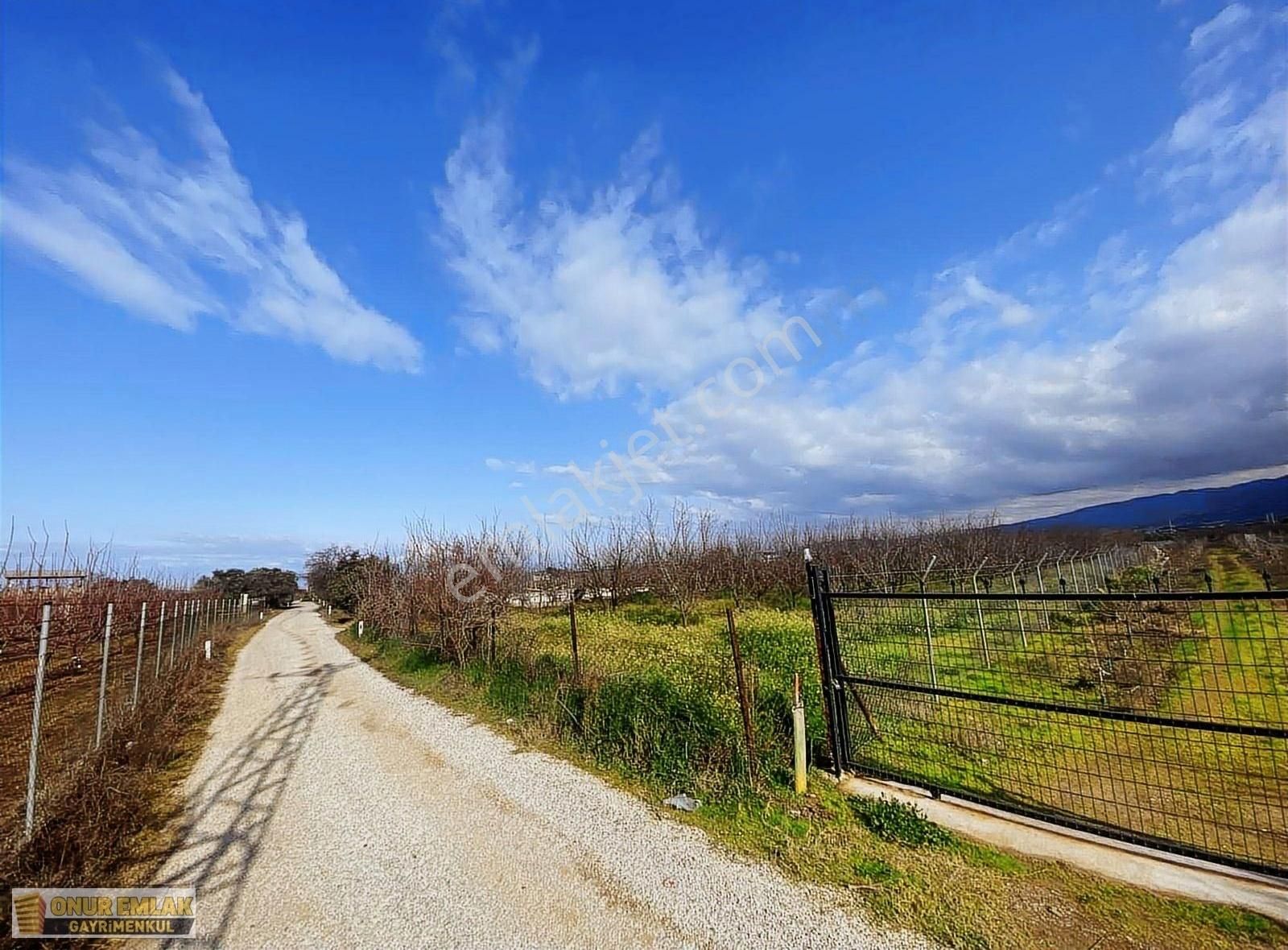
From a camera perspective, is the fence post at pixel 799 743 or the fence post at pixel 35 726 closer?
the fence post at pixel 35 726

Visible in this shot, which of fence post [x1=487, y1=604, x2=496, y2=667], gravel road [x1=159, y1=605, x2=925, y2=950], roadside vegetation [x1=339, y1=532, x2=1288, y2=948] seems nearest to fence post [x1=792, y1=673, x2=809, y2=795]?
roadside vegetation [x1=339, y1=532, x2=1288, y2=948]

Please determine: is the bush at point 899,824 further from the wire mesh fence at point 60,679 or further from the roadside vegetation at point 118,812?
the wire mesh fence at point 60,679

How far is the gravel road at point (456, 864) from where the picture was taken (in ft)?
9.57

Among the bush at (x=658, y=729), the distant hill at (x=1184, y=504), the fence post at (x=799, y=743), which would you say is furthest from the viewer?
the distant hill at (x=1184, y=504)

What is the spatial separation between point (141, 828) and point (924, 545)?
89.5ft

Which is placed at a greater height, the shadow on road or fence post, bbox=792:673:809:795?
fence post, bbox=792:673:809:795

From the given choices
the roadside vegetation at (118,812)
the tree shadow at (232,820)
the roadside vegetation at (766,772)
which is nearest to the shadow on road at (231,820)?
the tree shadow at (232,820)

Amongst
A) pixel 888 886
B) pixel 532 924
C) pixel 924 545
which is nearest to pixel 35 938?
pixel 532 924

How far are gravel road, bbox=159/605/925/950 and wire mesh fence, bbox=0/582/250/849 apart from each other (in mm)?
1013

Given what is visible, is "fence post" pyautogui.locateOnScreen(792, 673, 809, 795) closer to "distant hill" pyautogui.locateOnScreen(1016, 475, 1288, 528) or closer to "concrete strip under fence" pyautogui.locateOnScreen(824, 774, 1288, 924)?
"concrete strip under fence" pyautogui.locateOnScreen(824, 774, 1288, 924)

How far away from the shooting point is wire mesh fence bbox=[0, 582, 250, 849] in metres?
3.78

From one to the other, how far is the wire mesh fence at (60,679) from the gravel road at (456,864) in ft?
3.32

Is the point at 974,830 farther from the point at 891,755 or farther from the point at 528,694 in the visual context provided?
the point at 528,694

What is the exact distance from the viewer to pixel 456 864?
363 centimetres
